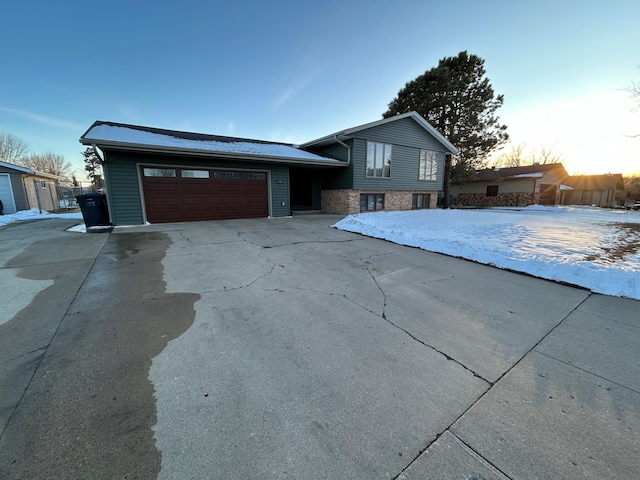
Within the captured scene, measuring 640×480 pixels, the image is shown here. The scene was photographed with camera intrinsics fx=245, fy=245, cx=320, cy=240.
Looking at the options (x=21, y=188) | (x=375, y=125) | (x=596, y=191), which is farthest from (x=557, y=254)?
(x=596, y=191)

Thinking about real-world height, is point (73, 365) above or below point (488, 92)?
below

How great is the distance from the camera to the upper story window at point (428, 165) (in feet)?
50.6

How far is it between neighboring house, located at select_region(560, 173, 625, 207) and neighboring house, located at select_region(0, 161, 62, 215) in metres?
51.6

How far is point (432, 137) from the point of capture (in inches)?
603

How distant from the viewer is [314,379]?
74.4 inches

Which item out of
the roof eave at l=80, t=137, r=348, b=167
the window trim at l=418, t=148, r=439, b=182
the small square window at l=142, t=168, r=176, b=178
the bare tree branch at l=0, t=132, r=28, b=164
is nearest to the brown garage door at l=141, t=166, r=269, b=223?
the small square window at l=142, t=168, r=176, b=178

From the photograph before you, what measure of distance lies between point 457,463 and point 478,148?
21.5 metres

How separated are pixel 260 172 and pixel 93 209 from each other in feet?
20.4

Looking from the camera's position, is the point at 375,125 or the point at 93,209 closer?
the point at 93,209

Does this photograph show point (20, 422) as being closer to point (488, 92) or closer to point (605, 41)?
point (605, 41)

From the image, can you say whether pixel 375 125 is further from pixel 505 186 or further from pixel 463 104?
pixel 505 186

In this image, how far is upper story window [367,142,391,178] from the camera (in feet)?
42.8

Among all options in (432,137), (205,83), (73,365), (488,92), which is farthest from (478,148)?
(73,365)

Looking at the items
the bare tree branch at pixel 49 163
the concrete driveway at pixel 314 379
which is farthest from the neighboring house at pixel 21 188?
the bare tree branch at pixel 49 163
